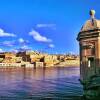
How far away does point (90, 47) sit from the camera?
1168 inches

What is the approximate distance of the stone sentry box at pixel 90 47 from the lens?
2895 centimetres

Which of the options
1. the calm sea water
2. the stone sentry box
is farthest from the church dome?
the calm sea water

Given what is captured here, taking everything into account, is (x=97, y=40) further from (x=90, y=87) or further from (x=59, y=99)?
(x=59, y=99)

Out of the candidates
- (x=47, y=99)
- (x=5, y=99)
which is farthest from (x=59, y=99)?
(x=5, y=99)

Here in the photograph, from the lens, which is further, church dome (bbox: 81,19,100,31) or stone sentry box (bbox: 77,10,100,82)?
church dome (bbox: 81,19,100,31)

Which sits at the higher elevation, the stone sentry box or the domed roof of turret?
the domed roof of turret

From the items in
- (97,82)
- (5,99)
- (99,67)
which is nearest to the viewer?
(97,82)

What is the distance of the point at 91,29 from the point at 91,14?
1.53m

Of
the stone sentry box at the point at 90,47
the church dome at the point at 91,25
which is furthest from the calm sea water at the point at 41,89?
the church dome at the point at 91,25

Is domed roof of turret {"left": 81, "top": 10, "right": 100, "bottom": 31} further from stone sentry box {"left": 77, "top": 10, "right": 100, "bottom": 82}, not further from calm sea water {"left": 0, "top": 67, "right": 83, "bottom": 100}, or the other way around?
calm sea water {"left": 0, "top": 67, "right": 83, "bottom": 100}

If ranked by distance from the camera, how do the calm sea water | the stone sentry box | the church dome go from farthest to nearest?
the calm sea water, the church dome, the stone sentry box

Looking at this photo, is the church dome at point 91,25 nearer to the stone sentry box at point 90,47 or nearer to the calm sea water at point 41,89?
the stone sentry box at point 90,47

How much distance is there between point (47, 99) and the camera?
4031 cm

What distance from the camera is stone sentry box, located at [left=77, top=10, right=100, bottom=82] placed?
29.0 m
